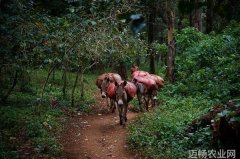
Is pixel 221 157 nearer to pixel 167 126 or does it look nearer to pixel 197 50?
pixel 167 126

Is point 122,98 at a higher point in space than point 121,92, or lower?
lower

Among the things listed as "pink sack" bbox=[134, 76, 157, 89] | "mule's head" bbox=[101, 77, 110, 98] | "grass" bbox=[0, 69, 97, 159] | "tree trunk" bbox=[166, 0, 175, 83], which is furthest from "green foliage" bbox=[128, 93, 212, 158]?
"tree trunk" bbox=[166, 0, 175, 83]

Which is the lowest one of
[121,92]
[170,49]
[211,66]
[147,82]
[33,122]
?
[33,122]

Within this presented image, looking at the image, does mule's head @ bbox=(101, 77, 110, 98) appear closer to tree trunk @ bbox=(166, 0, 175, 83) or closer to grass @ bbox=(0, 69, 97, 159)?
grass @ bbox=(0, 69, 97, 159)

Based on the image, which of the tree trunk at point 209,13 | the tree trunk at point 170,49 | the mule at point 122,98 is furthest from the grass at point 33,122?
the tree trunk at point 209,13

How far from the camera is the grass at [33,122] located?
38.2 feet

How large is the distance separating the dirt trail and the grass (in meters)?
0.43

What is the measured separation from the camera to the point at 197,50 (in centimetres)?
1936

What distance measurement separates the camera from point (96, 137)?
1389cm

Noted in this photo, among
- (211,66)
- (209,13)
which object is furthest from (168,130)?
(209,13)

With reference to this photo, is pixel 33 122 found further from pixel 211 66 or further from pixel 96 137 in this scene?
pixel 211 66

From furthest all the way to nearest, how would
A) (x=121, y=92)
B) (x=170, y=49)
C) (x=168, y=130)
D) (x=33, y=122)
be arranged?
(x=170, y=49)
(x=121, y=92)
(x=33, y=122)
(x=168, y=130)

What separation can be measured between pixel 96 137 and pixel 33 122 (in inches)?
92.4

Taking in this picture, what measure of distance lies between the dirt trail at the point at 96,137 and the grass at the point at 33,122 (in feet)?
1.42
